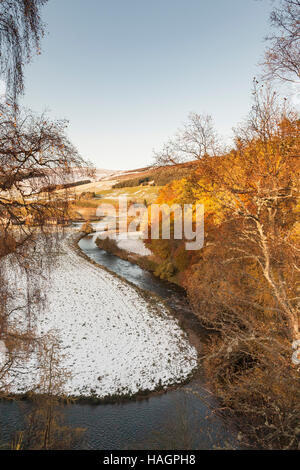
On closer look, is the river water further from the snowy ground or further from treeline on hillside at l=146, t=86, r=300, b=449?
treeline on hillside at l=146, t=86, r=300, b=449

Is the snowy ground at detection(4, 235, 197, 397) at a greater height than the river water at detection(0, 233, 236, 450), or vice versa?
the snowy ground at detection(4, 235, 197, 397)

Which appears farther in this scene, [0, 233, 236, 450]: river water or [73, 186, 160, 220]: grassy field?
[73, 186, 160, 220]: grassy field

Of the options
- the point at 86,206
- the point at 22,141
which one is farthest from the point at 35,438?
the point at 86,206

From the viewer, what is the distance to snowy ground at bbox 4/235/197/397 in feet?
35.2

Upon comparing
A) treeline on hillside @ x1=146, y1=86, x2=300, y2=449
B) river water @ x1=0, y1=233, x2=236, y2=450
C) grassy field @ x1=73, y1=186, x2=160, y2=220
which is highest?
grassy field @ x1=73, y1=186, x2=160, y2=220

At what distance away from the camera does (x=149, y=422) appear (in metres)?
8.91

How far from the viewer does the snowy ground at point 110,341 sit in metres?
10.7

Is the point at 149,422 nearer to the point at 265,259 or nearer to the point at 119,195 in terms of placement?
the point at 265,259

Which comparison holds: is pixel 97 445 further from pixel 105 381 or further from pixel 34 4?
pixel 34 4

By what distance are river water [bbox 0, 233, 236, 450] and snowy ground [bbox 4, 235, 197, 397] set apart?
678mm

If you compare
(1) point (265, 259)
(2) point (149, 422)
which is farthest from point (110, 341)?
(1) point (265, 259)

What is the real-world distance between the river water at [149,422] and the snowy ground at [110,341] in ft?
2.22

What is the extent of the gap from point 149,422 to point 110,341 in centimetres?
516

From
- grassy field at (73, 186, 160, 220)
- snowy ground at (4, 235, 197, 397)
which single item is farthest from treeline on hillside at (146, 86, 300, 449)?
grassy field at (73, 186, 160, 220)
